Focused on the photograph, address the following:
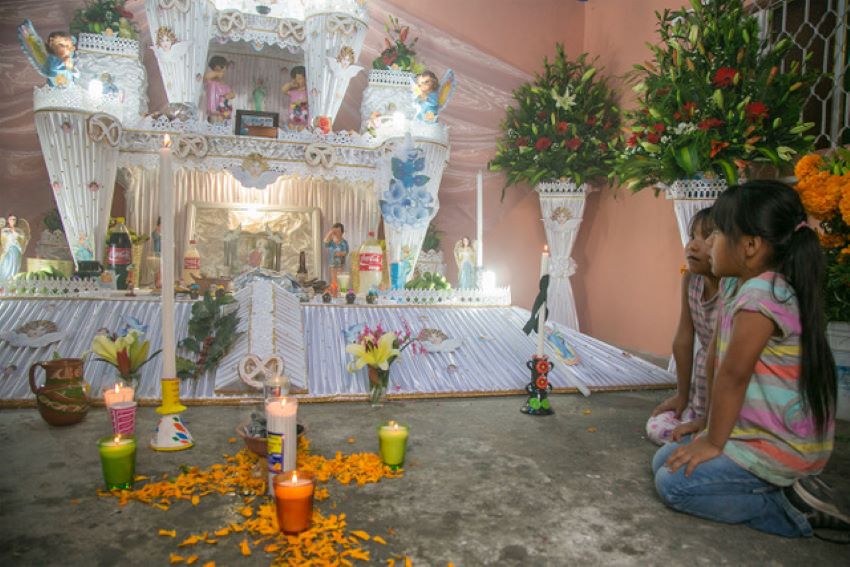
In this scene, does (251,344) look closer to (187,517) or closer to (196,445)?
Result: (196,445)

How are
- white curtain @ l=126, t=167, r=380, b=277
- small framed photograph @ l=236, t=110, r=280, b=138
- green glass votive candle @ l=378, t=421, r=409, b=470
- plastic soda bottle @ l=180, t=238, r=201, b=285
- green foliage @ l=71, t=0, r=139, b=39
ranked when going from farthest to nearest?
white curtain @ l=126, t=167, r=380, b=277 < green foliage @ l=71, t=0, r=139, b=39 < small framed photograph @ l=236, t=110, r=280, b=138 < plastic soda bottle @ l=180, t=238, r=201, b=285 < green glass votive candle @ l=378, t=421, r=409, b=470

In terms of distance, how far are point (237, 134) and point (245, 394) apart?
3.01 metres

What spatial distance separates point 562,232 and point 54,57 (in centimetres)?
535

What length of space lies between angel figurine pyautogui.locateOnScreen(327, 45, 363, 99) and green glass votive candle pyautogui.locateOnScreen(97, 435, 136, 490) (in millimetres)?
4803

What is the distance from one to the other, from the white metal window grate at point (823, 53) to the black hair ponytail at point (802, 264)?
266 centimetres

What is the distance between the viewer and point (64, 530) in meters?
1.74

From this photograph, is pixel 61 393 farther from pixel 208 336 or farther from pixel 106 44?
pixel 106 44

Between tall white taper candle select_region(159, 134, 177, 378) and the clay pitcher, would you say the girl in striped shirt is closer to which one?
tall white taper candle select_region(159, 134, 177, 378)

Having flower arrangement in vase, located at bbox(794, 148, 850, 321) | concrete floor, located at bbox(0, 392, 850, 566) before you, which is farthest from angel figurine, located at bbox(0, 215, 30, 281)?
flower arrangement in vase, located at bbox(794, 148, 850, 321)

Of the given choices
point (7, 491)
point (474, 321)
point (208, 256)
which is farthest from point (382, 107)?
point (7, 491)

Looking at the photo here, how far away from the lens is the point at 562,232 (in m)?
6.61

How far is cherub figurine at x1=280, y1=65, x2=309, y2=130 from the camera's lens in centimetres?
636

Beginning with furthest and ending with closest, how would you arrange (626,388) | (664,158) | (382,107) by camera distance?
(382,107) < (664,158) < (626,388)

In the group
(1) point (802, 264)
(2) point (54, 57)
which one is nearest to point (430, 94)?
(2) point (54, 57)
